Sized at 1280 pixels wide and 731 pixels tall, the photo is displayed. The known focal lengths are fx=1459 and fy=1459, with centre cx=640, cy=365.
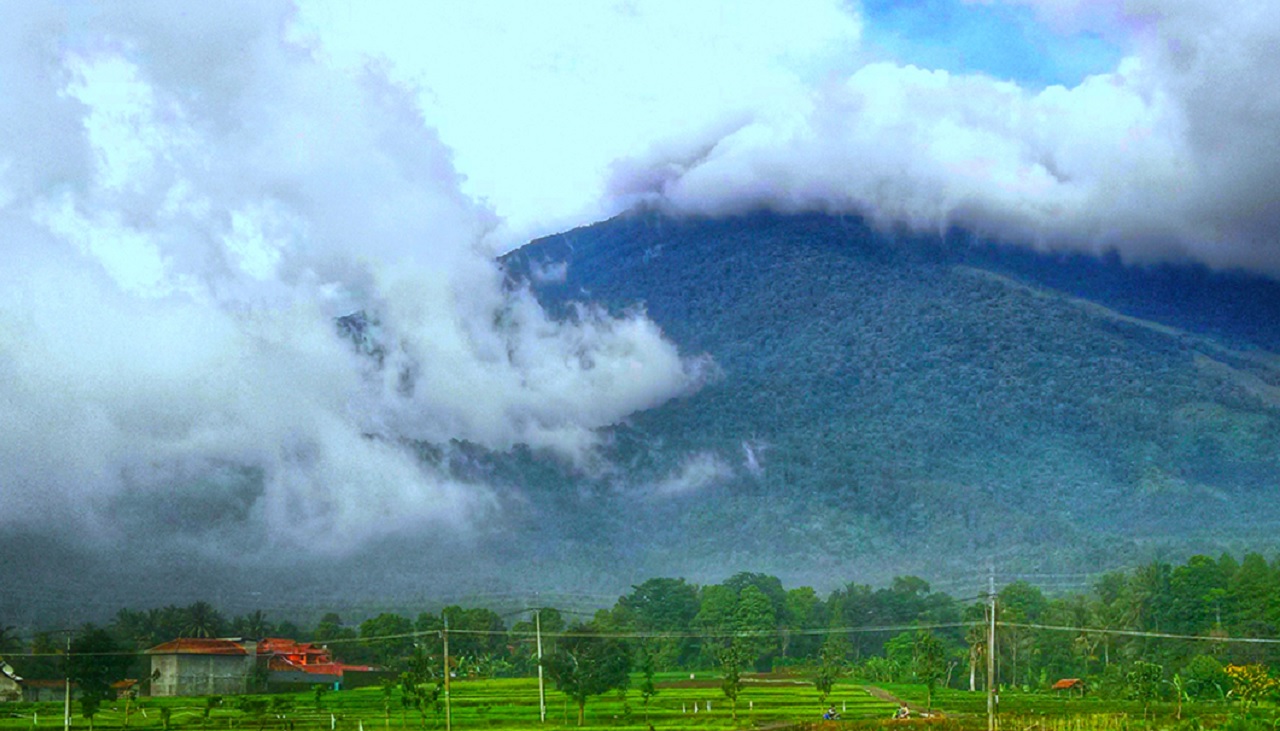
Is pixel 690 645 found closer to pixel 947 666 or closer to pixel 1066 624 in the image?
pixel 947 666

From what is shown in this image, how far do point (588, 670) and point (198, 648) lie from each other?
27.8 meters

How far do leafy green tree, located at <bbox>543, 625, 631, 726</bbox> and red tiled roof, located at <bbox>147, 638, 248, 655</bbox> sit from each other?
21.0 meters

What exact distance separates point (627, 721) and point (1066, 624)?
43713mm

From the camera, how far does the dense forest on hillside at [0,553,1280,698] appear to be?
93.8 metres

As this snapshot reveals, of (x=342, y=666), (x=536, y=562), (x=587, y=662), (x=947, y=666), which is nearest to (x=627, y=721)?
(x=587, y=662)

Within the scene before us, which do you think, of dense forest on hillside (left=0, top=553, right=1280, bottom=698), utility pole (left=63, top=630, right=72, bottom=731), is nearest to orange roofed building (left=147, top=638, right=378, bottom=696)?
dense forest on hillside (left=0, top=553, right=1280, bottom=698)

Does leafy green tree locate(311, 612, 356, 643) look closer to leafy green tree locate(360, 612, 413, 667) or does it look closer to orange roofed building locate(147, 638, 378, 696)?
leafy green tree locate(360, 612, 413, 667)

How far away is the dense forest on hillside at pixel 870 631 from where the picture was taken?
9381 centimetres

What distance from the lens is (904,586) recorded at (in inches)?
5094

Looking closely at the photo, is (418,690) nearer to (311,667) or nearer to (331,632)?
(311,667)

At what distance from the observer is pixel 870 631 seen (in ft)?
382

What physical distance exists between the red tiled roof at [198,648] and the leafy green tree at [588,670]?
825 inches

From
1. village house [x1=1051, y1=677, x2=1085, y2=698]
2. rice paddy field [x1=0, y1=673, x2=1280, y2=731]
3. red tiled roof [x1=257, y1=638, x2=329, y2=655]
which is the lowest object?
village house [x1=1051, y1=677, x2=1085, y2=698]

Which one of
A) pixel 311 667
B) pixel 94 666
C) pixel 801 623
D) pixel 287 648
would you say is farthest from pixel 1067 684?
pixel 94 666
